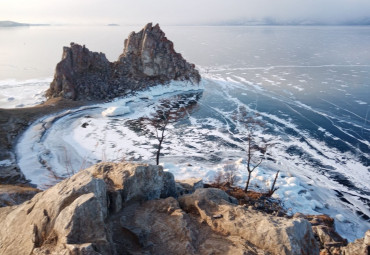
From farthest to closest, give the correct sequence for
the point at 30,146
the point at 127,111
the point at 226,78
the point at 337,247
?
1. the point at 226,78
2. the point at 127,111
3. the point at 30,146
4. the point at 337,247

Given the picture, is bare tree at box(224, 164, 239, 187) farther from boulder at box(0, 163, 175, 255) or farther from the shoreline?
the shoreline

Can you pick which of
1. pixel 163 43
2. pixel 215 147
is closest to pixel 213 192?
pixel 215 147

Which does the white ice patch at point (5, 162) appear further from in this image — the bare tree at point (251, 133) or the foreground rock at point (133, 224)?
the bare tree at point (251, 133)

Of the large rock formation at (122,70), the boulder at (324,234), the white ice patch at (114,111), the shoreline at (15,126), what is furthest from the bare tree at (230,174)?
the large rock formation at (122,70)

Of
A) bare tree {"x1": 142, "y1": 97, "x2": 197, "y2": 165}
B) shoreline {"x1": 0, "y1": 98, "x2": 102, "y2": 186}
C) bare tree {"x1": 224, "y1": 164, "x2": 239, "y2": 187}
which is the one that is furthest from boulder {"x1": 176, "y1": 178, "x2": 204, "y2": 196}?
bare tree {"x1": 142, "y1": 97, "x2": 197, "y2": 165}

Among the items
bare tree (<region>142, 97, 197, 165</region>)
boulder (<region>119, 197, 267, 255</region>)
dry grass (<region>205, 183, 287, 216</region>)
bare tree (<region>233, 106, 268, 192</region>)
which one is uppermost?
boulder (<region>119, 197, 267, 255</region>)

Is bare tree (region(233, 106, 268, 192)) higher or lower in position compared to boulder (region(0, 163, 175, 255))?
lower

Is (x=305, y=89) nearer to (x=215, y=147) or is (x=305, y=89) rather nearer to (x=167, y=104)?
(x=167, y=104)
